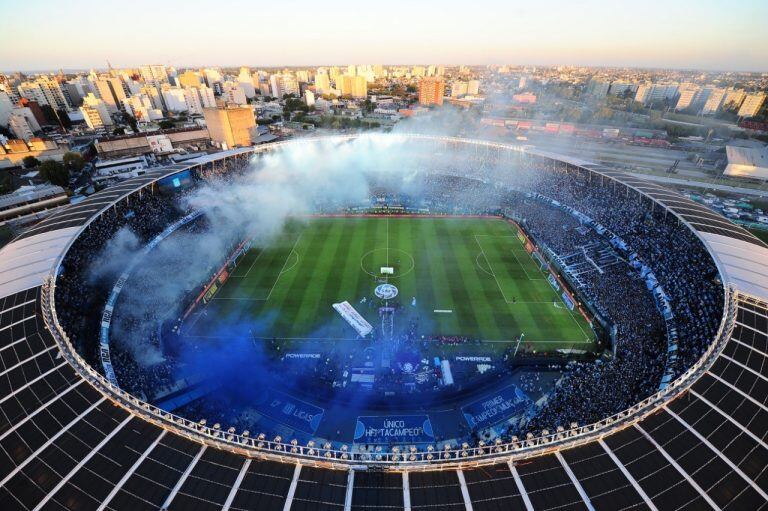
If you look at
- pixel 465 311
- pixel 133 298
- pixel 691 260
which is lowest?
pixel 465 311

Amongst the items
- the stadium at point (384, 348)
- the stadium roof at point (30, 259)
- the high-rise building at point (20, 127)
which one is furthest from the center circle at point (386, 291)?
the high-rise building at point (20, 127)

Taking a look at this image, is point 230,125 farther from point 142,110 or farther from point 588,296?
point 588,296

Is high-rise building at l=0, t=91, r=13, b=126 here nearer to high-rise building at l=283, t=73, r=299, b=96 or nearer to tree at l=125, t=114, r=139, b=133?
tree at l=125, t=114, r=139, b=133

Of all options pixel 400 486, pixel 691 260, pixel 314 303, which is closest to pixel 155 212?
pixel 314 303

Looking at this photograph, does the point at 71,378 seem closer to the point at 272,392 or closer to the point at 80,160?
the point at 272,392

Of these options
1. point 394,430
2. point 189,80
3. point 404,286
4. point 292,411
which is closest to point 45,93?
point 189,80

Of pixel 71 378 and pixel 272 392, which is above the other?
pixel 71 378

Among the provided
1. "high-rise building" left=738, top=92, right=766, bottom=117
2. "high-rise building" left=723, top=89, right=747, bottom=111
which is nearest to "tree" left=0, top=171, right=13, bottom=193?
"high-rise building" left=738, top=92, right=766, bottom=117
